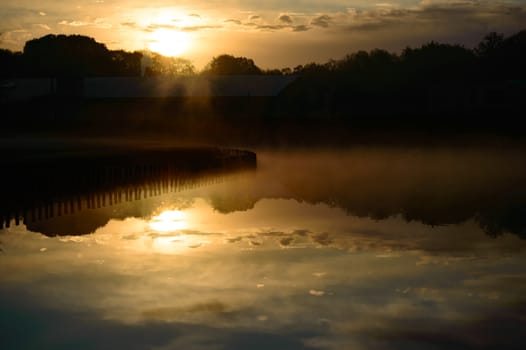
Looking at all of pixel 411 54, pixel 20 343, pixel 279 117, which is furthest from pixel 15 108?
pixel 20 343

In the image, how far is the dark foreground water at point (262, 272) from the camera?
460 inches

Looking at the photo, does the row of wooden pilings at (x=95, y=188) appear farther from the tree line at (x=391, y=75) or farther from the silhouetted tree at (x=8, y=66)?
the silhouetted tree at (x=8, y=66)

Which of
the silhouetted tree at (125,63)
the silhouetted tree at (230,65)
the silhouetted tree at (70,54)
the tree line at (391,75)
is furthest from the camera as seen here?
the silhouetted tree at (230,65)

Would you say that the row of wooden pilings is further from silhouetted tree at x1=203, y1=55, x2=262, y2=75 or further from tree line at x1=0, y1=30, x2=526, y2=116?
silhouetted tree at x1=203, y1=55, x2=262, y2=75

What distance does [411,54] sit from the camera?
367ft

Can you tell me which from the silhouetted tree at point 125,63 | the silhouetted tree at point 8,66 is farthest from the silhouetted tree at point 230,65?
the silhouetted tree at point 8,66

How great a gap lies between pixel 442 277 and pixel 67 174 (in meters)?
16.8

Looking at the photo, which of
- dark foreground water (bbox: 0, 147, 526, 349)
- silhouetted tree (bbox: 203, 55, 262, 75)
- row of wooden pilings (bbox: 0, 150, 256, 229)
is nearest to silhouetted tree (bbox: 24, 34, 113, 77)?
silhouetted tree (bbox: 203, 55, 262, 75)

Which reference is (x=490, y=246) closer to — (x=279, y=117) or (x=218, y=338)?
(x=218, y=338)

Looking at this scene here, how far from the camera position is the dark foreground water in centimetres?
1170

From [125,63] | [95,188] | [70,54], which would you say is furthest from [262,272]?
[125,63]

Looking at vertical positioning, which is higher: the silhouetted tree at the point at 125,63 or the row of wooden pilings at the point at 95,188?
the silhouetted tree at the point at 125,63

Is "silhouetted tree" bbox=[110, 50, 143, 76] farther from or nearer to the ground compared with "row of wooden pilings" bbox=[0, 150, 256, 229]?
farther from the ground

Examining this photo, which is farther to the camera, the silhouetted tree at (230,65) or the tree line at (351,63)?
the silhouetted tree at (230,65)
